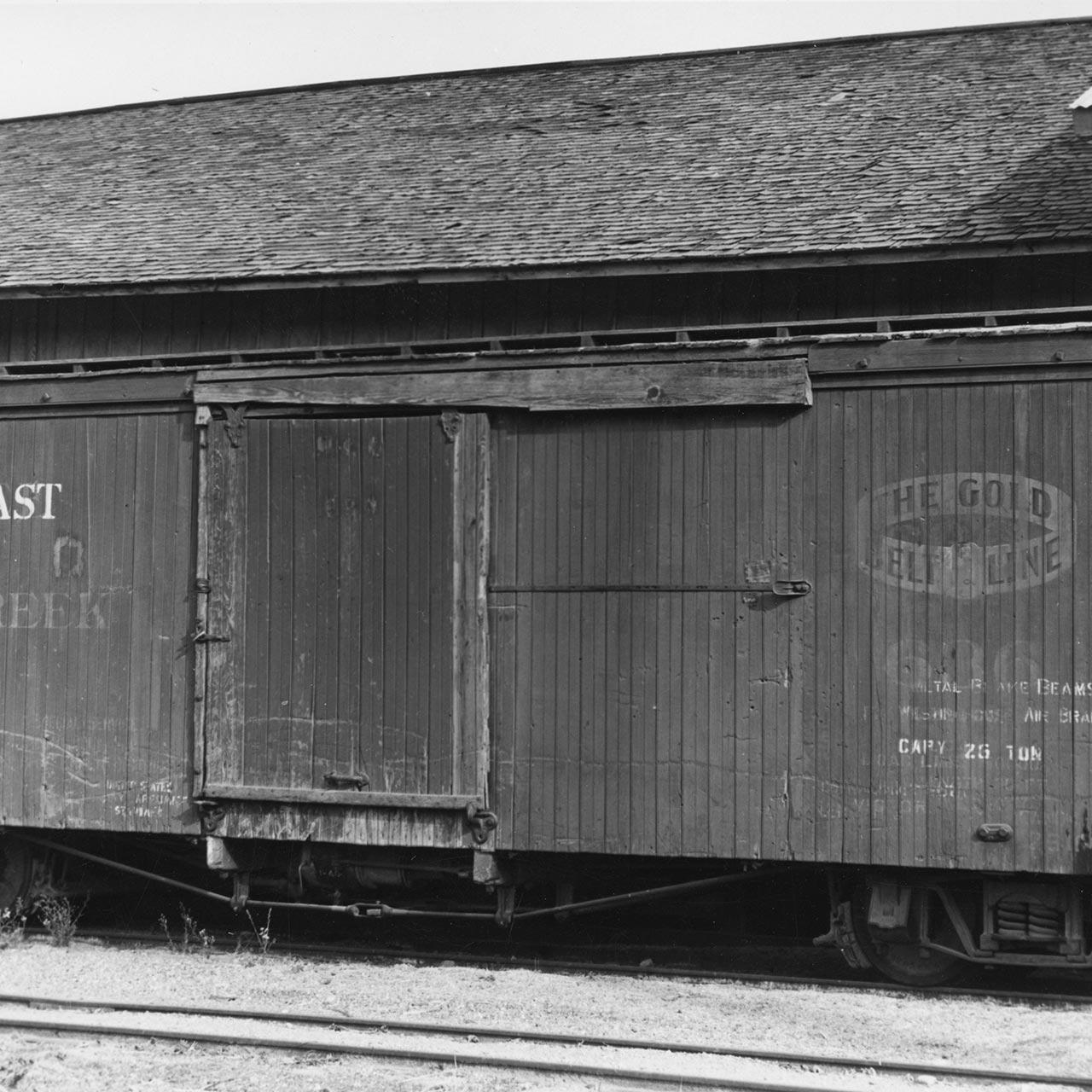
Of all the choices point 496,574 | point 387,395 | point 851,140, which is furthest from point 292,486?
point 851,140

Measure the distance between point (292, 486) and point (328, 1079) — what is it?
3.74 metres

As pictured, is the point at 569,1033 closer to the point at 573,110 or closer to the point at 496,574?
the point at 496,574

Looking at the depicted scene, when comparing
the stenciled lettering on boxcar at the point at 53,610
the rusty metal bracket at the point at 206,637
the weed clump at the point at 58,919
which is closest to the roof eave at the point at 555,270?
the stenciled lettering on boxcar at the point at 53,610

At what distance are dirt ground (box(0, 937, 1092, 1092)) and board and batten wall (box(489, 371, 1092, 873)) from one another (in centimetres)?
81

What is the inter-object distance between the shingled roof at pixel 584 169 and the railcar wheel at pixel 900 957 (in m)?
3.97

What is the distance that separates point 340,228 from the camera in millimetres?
9852

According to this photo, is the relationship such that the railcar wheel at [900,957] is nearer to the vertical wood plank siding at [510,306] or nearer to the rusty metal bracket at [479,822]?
the rusty metal bracket at [479,822]

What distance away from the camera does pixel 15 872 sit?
31.3 ft

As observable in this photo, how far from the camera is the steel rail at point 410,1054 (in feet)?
20.2

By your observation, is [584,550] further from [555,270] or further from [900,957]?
[900,957]

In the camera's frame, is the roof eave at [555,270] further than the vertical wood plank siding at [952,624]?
Yes

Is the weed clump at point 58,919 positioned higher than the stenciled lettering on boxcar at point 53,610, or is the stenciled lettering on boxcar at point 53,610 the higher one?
the stenciled lettering on boxcar at point 53,610

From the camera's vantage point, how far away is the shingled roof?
28.7ft

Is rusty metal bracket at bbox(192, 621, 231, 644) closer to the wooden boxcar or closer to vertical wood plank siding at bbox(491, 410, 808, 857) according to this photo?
the wooden boxcar
